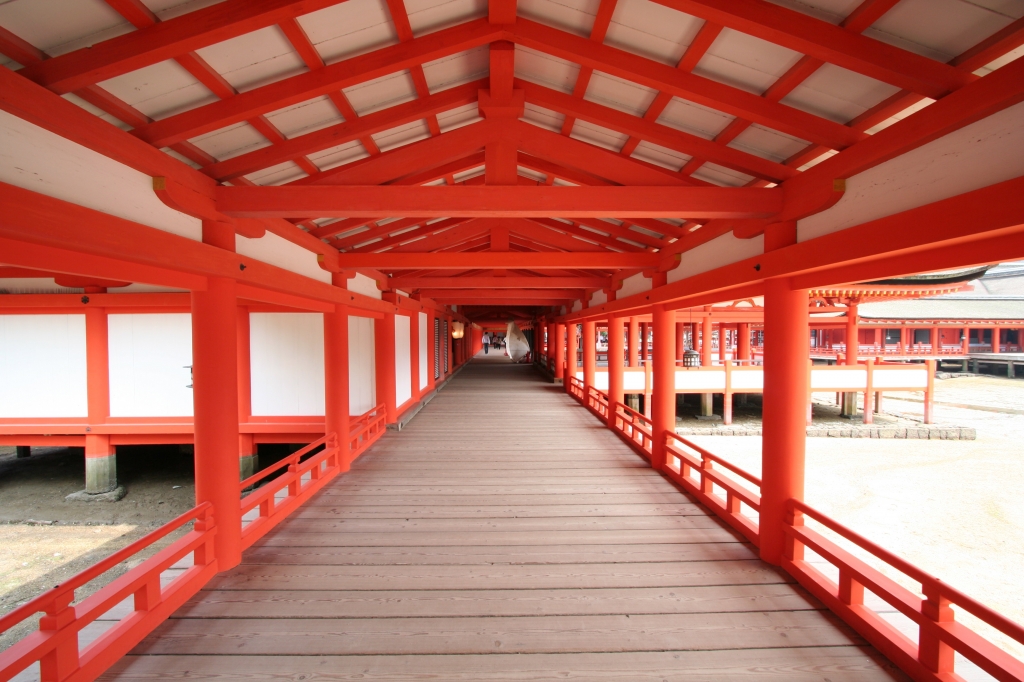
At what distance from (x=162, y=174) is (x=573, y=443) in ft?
21.5

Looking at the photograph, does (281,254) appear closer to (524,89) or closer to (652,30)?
(524,89)

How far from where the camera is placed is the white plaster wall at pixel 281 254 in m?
3.73

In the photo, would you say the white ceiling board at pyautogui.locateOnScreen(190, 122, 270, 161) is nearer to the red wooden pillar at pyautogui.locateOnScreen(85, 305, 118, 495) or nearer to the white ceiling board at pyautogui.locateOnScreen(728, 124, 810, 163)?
the white ceiling board at pyautogui.locateOnScreen(728, 124, 810, 163)

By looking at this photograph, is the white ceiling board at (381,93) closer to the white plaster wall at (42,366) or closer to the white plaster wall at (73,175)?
the white plaster wall at (73,175)

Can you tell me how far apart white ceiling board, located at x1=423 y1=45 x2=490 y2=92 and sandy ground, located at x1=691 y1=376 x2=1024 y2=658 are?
856cm

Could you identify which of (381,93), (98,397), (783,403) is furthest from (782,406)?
(98,397)

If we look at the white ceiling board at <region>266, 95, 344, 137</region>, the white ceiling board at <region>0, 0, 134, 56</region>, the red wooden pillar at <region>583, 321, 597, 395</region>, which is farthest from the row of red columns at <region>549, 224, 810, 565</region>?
the red wooden pillar at <region>583, 321, 597, 395</region>

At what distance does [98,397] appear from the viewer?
7.18 meters

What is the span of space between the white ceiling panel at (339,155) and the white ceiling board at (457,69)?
2.99ft

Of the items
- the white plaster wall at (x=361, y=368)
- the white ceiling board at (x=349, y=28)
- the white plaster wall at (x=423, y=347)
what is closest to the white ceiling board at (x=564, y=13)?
the white ceiling board at (x=349, y=28)

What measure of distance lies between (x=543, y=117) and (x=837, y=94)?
2.26 metres

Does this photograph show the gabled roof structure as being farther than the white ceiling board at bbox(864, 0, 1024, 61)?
Yes

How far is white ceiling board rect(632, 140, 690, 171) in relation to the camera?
3664mm

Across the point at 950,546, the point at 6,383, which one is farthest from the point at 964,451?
the point at 6,383
